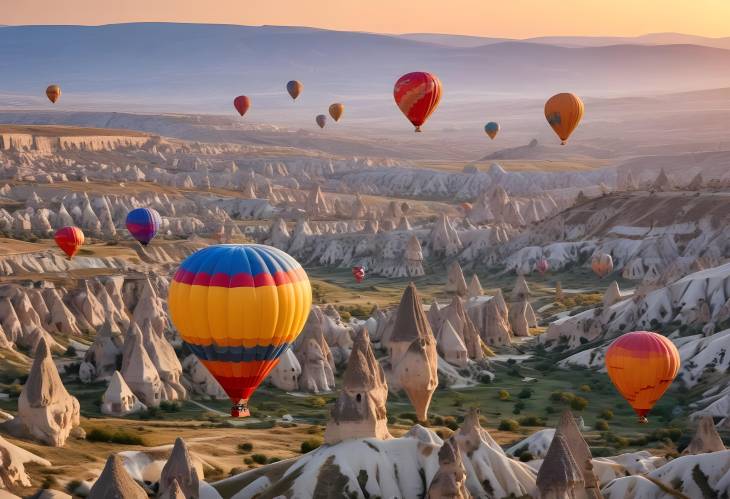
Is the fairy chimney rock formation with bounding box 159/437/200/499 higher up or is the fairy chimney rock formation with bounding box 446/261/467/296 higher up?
the fairy chimney rock formation with bounding box 446/261/467/296

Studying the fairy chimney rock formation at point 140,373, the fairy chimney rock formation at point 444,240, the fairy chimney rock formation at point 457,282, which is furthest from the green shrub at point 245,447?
the fairy chimney rock formation at point 444,240

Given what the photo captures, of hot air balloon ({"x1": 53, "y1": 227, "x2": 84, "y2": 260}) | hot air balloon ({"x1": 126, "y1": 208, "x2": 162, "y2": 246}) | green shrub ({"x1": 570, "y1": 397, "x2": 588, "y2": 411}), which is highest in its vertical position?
hot air balloon ({"x1": 126, "y1": 208, "x2": 162, "y2": 246})

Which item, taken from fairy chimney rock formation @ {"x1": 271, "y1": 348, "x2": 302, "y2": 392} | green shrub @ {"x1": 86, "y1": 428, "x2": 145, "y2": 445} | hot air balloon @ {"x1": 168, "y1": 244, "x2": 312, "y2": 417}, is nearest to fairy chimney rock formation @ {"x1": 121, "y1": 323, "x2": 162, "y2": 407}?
fairy chimney rock formation @ {"x1": 271, "y1": 348, "x2": 302, "y2": 392}

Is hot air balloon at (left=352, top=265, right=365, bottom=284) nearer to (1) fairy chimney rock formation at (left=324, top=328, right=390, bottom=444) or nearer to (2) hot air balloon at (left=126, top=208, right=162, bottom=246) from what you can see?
(2) hot air balloon at (left=126, top=208, right=162, bottom=246)

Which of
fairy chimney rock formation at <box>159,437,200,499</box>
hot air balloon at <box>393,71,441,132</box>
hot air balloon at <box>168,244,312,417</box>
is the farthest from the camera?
hot air balloon at <box>393,71,441,132</box>

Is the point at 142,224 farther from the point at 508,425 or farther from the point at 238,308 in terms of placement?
the point at 238,308

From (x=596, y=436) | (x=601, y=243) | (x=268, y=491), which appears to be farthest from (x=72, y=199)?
(x=268, y=491)
